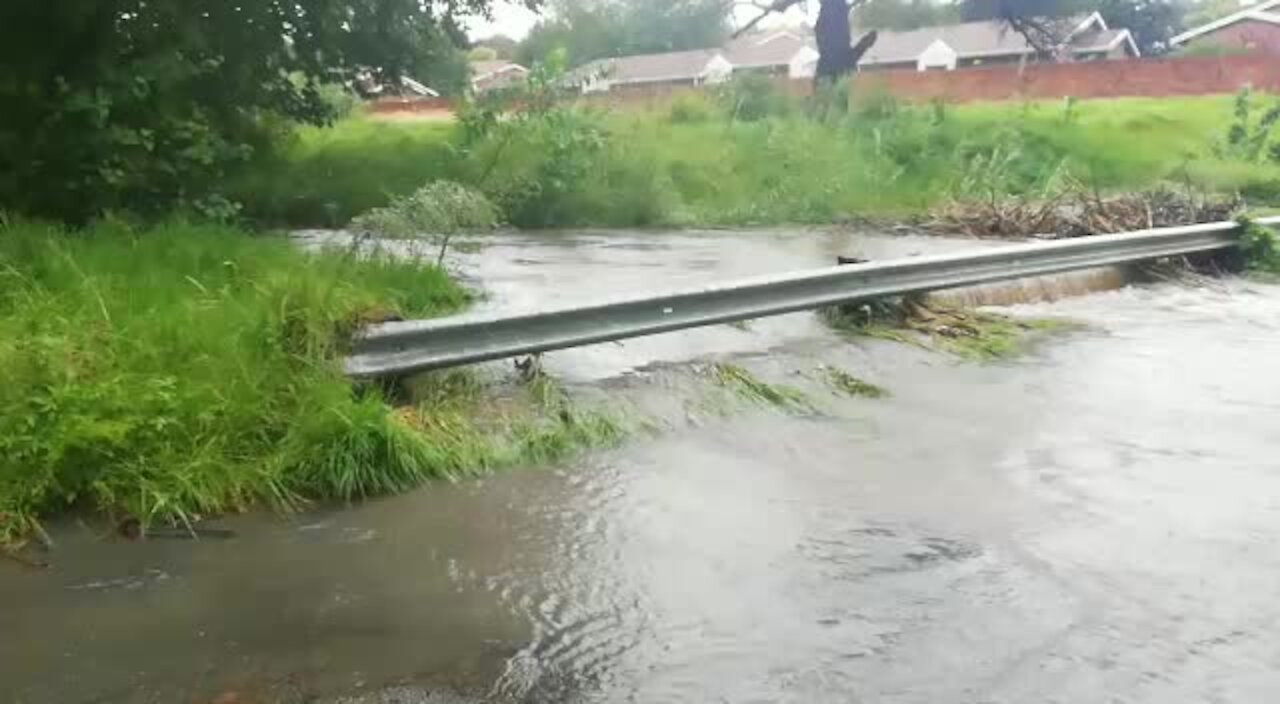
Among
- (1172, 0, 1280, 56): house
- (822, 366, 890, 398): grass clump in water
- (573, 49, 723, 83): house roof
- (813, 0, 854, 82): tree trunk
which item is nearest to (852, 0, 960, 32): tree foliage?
(1172, 0, 1280, 56): house

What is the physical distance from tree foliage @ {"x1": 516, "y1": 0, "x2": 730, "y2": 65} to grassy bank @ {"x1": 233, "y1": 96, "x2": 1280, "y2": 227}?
33733 mm

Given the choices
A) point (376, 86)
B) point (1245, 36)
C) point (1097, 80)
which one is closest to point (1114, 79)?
point (1097, 80)

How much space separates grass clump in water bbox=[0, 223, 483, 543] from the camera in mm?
5555

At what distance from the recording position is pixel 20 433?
550cm

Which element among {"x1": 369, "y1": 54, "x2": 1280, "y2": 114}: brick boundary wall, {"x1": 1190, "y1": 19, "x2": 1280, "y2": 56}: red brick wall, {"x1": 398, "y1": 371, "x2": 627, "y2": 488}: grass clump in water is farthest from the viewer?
{"x1": 1190, "y1": 19, "x2": 1280, "y2": 56}: red brick wall

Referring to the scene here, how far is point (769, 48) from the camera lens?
76188 mm

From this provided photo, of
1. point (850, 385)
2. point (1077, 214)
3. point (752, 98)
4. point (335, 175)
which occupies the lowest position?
point (850, 385)

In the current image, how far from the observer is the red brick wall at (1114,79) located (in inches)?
1446

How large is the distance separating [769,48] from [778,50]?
4.12 ft

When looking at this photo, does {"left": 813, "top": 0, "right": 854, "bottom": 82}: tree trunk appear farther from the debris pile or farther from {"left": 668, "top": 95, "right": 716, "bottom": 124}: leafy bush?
the debris pile

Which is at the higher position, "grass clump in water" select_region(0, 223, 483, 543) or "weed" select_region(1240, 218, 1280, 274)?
"grass clump in water" select_region(0, 223, 483, 543)

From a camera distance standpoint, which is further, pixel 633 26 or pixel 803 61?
pixel 803 61

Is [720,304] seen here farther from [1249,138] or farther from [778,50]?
[778,50]

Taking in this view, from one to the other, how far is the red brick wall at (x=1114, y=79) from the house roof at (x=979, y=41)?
2256cm
